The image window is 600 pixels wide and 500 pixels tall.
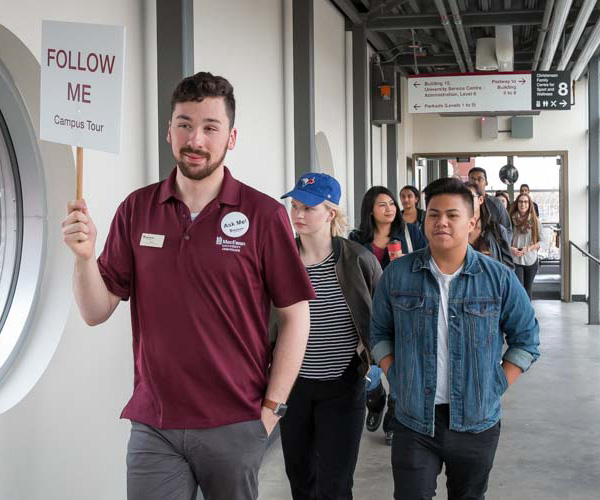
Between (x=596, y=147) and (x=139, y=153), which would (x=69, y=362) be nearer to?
(x=139, y=153)

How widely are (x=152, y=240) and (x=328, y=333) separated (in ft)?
4.08

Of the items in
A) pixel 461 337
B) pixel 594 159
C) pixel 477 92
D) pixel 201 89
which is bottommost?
pixel 461 337

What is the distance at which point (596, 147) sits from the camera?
12383 millimetres

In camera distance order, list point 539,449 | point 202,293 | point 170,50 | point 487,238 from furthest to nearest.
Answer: point 539,449
point 487,238
point 170,50
point 202,293

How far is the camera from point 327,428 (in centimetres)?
330

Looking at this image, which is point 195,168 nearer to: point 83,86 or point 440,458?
point 83,86

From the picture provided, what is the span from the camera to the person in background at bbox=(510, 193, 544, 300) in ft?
31.8

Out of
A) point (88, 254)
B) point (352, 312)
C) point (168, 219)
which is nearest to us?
point (88, 254)

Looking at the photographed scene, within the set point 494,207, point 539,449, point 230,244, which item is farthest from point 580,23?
point 230,244

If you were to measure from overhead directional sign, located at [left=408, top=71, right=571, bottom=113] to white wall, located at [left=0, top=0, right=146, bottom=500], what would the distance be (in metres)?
6.63

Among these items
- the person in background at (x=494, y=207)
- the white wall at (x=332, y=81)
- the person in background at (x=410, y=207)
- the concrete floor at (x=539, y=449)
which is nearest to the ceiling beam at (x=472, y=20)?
the white wall at (x=332, y=81)

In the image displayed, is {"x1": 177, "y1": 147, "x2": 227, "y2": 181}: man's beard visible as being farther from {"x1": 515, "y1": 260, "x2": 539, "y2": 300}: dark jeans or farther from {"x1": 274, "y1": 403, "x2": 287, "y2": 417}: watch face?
{"x1": 515, "y1": 260, "x2": 539, "y2": 300}: dark jeans

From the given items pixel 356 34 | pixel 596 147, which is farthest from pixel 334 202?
pixel 596 147

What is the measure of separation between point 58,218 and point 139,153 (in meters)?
0.67
